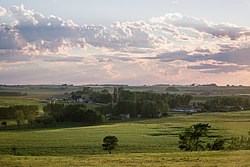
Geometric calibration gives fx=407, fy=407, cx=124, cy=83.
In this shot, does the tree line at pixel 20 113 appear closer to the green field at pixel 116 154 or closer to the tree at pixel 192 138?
the green field at pixel 116 154

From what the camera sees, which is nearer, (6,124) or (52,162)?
(52,162)

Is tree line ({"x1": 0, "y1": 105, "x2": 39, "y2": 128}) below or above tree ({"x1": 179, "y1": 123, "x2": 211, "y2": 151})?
below

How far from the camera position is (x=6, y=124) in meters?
132

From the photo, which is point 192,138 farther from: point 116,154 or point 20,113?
point 20,113

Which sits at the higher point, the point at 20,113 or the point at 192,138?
the point at 192,138

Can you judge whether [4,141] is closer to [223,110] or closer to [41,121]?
[41,121]

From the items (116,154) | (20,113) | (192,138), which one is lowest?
(20,113)

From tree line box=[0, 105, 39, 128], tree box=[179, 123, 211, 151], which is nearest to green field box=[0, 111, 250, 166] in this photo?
tree box=[179, 123, 211, 151]

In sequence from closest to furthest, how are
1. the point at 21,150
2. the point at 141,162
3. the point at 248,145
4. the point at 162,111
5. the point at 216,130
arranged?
1. the point at 141,162
2. the point at 248,145
3. the point at 21,150
4. the point at 216,130
5. the point at 162,111

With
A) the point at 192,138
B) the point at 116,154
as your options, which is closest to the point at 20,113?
the point at 192,138

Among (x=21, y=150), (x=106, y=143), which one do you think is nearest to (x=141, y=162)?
(x=106, y=143)

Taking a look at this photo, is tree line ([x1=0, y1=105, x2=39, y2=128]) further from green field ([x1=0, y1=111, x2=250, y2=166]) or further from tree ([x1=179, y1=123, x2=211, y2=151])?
tree ([x1=179, y1=123, x2=211, y2=151])

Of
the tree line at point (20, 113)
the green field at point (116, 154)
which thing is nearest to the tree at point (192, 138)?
the green field at point (116, 154)

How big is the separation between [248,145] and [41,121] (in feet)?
274
